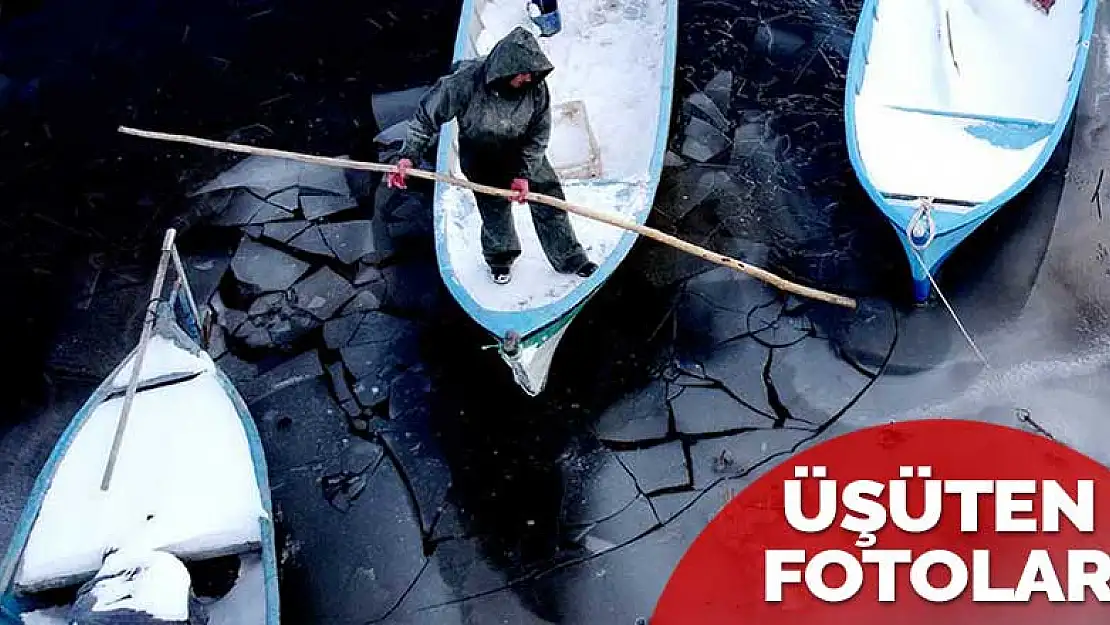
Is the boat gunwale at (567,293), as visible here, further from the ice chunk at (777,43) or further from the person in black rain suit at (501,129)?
the ice chunk at (777,43)

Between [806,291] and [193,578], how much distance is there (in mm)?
3501

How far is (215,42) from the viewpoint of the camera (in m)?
9.06

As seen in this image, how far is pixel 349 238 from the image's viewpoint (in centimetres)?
778

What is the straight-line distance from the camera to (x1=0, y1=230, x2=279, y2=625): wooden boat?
541 centimetres

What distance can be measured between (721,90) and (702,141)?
560mm

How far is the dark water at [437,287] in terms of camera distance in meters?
6.41

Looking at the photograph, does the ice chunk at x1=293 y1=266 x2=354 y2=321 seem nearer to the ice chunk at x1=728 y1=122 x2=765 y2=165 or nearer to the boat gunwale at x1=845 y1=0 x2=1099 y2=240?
the ice chunk at x1=728 y1=122 x2=765 y2=165

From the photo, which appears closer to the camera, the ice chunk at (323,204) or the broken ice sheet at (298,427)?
the broken ice sheet at (298,427)

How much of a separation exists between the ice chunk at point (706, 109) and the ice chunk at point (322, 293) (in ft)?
9.74

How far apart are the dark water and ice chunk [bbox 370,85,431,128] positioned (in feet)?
0.37

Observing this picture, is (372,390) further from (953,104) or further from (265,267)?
(953,104)

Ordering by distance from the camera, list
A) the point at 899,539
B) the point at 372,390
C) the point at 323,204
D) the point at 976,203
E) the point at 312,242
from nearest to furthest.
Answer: the point at 899,539, the point at 976,203, the point at 372,390, the point at 312,242, the point at 323,204

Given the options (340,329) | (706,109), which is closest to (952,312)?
(706,109)

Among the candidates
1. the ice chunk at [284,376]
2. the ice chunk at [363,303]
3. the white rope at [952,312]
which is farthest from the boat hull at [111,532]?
the white rope at [952,312]
